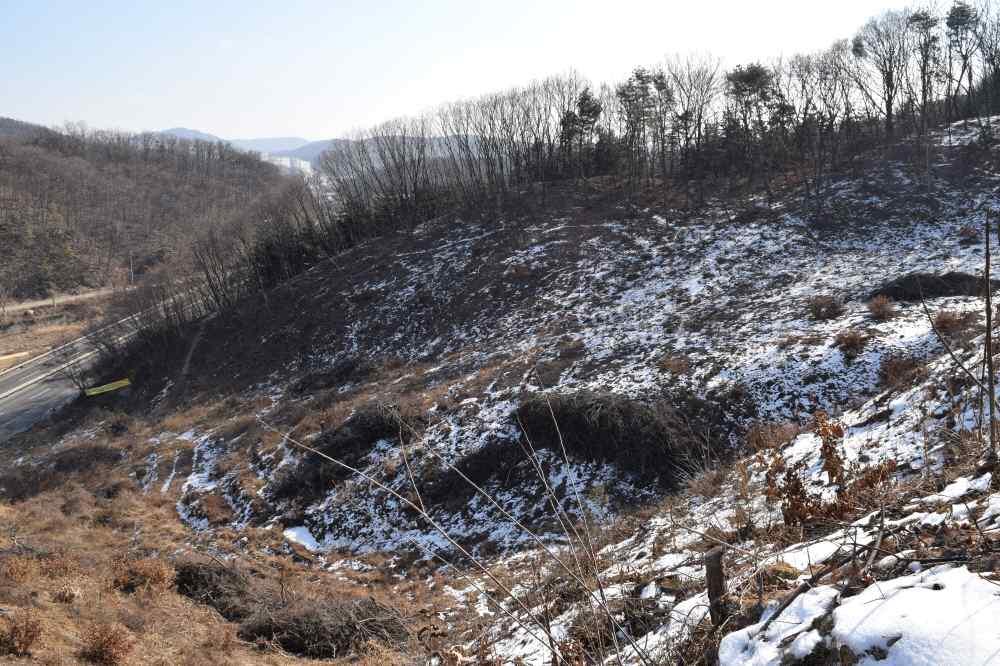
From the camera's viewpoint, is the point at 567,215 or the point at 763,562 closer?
the point at 763,562

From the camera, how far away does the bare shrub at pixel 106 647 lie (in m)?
6.10

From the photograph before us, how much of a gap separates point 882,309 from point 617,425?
718 centimetres

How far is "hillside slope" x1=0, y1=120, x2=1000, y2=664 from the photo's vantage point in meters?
3.45

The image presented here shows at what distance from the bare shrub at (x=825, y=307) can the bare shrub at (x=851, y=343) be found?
1.92 meters

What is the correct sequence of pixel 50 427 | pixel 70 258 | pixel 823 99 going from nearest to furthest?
1. pixel 50 427
2. pixel 823 99
3. pixel 70 258

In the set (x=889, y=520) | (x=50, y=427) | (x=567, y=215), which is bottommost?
(x=50, y=427)

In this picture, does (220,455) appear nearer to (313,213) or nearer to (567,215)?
(567,215)

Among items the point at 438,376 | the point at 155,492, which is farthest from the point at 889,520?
the point at 155,492

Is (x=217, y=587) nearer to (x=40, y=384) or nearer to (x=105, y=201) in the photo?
(x=40, y=384)

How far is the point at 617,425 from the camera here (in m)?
11.6

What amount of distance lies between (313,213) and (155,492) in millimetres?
26400

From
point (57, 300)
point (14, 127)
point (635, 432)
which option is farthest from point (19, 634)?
point (14, 127)

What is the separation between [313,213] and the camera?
1529 inches

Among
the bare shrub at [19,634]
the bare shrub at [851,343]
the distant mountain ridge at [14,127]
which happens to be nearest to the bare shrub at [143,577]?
the bare shrub at [19,634]
